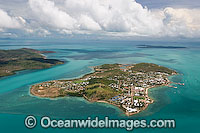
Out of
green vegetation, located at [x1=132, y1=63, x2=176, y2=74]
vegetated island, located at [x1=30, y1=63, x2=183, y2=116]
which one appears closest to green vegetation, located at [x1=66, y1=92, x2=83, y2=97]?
vegetated island, located at [x1=30, y1=63, x2=183, y2=116]

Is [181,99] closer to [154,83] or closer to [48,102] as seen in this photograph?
[154,83]

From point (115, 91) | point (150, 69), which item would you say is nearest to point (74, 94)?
point (115, 91)

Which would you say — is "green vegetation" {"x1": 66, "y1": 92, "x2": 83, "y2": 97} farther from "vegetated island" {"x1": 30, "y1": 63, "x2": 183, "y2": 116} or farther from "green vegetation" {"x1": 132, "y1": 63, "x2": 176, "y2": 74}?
"green vegetation" {"x1": 132, "y1": 63, "x2": 176, "y2": 74}

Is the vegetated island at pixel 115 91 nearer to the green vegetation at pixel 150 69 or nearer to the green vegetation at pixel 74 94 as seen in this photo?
the green vegetation at pixel 74 94

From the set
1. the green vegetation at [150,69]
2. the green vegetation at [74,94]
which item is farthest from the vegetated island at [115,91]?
the green vegetation at [150,69]

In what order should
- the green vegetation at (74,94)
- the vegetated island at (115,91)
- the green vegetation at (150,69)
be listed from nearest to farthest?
the vegetated island at (115,91) < the green vegetation at (74,94) < the green vegetation at (150,69)

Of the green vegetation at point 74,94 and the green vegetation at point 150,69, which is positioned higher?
the green vegetation at point 150,69

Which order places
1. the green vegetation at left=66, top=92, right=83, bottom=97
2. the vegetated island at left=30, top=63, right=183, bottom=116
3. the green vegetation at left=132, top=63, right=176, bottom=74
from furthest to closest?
the green vegetation at left=132, top=63, right=176, bottom=74 → the green vegetation at left=66, top=92, right=83, bottom=97 → the vegetated island at left=30, top=63, right=183, bottom=116

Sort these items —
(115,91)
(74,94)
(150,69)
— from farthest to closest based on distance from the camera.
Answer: (150,69)
(115,91)
(74,94)

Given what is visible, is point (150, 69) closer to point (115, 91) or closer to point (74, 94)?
point (115, 91)

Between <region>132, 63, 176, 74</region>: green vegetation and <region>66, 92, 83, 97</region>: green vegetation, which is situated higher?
<region>132, 63, 176, 74</region>: green vegetation

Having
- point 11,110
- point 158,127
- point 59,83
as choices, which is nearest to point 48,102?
point 11,110
